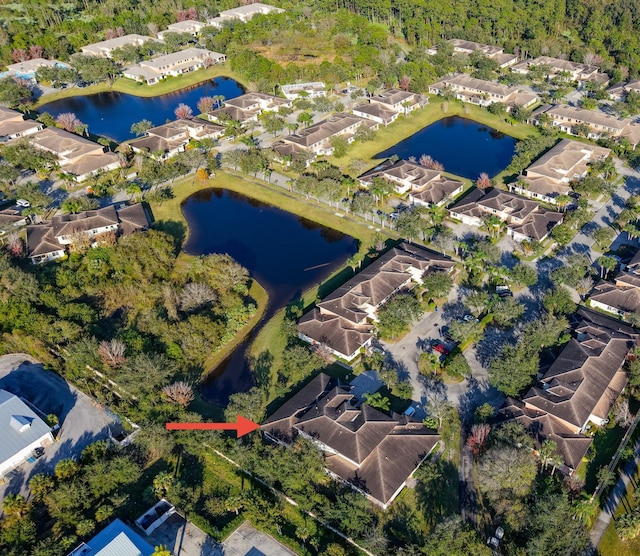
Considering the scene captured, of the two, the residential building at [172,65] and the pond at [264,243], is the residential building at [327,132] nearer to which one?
the pond at [264,243]

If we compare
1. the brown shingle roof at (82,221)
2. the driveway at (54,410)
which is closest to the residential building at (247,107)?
the brown shingle roof at (82,221)

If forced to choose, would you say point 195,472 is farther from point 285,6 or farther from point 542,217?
point 285,6

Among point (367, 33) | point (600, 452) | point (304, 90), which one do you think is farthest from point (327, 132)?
point (600, 452)

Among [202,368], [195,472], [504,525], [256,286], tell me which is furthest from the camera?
[256,286]

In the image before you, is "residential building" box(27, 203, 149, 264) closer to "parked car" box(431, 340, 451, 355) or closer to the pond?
the pond

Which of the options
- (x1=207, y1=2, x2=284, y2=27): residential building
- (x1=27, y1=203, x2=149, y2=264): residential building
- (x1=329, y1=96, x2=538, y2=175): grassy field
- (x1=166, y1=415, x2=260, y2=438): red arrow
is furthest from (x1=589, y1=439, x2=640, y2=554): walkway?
(x1=207, y1=2, x2=284, y2=27): residential building

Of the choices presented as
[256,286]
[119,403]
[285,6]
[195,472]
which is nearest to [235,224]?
[256,286]

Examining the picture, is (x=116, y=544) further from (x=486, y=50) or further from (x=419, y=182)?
(x=486, y=50)
